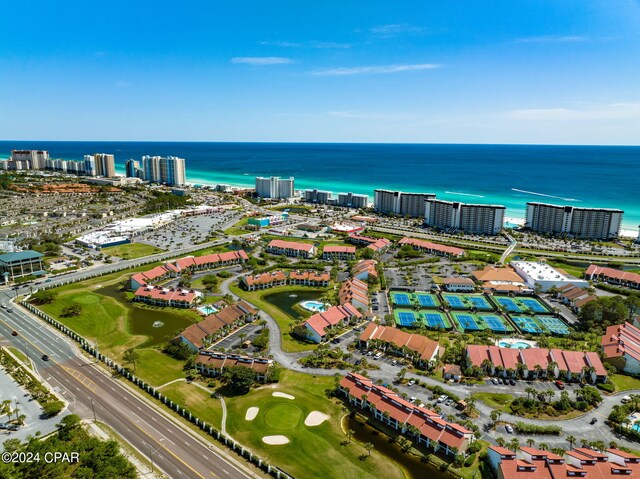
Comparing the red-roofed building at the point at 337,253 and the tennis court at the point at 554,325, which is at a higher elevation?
the red-roofed building at the point at 337,253

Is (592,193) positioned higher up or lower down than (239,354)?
higher up

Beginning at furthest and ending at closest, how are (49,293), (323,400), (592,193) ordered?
(592,193) → (49,293) → (323,400)

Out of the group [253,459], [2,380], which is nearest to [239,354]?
[253,459]

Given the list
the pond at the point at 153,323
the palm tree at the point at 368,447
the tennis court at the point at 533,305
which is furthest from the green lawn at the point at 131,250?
the tennis court at the point at 533,305

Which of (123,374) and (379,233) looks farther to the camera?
(379,233)

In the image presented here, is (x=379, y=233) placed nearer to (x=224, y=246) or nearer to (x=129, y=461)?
(x=224, y=246)

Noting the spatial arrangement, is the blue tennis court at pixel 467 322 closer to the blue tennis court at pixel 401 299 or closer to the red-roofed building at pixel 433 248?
the blue tennis court at pixel 401 299

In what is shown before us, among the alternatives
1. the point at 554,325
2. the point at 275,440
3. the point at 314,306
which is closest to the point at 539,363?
the point at 554,325
